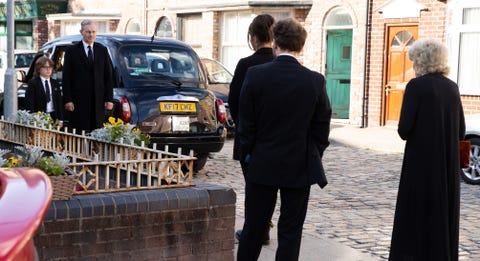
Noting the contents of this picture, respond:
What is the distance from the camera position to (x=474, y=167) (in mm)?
11953

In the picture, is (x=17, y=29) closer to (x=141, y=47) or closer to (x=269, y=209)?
(x=141, y=47)

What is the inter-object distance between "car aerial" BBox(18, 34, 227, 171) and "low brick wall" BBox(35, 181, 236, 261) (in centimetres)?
495

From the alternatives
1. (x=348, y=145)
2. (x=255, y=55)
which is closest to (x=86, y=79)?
(x=255, y=55)

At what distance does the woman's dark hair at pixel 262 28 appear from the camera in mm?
6820

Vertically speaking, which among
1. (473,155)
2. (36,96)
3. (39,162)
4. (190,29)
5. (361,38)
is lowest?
(473,155)

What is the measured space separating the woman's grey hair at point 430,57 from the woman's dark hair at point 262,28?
122 centimetres

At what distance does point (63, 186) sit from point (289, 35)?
5.67 ft

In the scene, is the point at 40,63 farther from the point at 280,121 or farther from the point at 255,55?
the point at 280,121

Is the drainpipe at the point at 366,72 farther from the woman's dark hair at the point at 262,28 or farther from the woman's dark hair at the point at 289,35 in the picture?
the woman's dark hair at the point at 289,35

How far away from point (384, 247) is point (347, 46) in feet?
47.7

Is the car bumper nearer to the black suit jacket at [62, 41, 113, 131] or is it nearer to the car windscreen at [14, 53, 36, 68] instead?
the black suit jacket at [62, 41, 113, 131]

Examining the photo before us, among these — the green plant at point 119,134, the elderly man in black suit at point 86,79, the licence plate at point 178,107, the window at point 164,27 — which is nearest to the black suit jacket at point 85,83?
the elderly man in black suit at point 86,79

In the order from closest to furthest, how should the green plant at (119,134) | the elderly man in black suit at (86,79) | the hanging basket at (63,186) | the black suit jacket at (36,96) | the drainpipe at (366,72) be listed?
the hanging basket at (63,186), the green plant at (119,134), the elderly man in black suit at (86,79), the black suit jacket at (36,96), the drainpipe at (366,72)

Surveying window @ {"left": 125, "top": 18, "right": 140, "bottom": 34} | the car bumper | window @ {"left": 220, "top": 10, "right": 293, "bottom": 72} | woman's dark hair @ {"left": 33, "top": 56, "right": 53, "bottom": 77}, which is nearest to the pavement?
the car bumper
